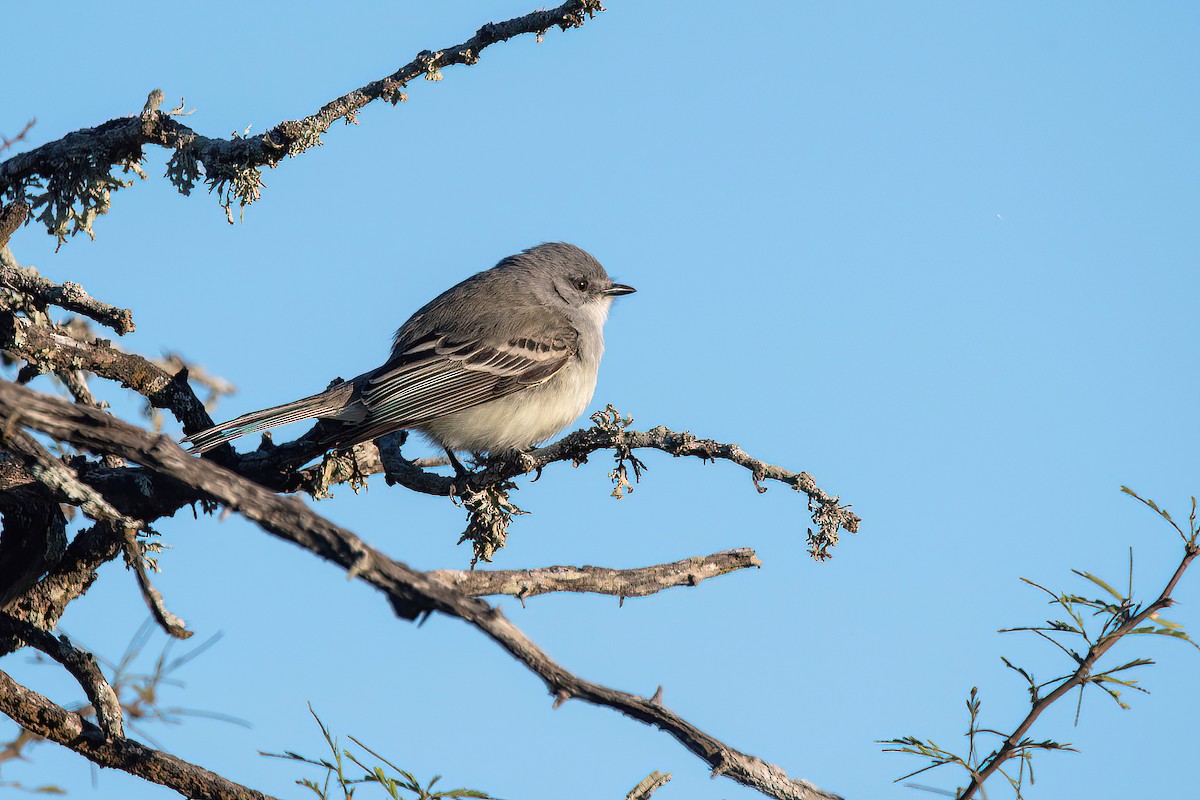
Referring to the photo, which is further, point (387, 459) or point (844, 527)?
point (387, 459)

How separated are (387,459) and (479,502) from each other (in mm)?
1077

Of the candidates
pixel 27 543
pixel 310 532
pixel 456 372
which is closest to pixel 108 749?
pixel 27 543

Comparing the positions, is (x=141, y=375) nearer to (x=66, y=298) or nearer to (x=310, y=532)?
(x=66, y=298)

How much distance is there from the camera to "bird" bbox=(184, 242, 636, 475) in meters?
6.38

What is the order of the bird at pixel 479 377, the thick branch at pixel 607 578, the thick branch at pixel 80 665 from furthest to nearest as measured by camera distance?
the bird at pixel 479 377
the thick branch at pixel 80 665
the thick branch at pixel 607 578

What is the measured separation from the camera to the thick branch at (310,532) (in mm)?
2740

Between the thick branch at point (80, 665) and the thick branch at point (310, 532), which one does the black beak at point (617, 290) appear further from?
the thick branch at point (310, 532)

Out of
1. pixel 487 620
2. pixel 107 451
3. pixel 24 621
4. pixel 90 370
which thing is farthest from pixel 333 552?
pixel 90 370

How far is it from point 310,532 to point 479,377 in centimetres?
435

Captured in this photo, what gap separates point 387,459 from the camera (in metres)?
6.62

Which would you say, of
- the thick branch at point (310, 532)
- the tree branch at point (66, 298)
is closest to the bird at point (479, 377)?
the tree branch at point (66, 298)

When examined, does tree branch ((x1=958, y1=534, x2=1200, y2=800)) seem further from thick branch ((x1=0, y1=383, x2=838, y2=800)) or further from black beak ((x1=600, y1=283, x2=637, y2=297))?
black beak ((x1=600, y1=283, x2=637, y2=297))

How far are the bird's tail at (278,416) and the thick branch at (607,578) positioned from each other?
2.30m

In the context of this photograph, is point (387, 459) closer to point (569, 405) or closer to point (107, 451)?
point (569, 405)
